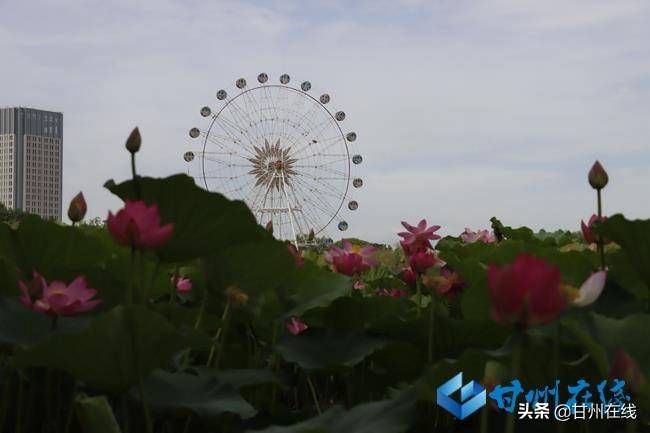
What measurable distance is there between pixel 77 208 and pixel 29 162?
9180 cm

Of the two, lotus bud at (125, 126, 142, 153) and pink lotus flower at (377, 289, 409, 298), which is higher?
lotus bud at (125, 126, 142, 153)

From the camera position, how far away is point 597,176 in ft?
4.38

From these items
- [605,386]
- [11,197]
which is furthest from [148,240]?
[11,197]

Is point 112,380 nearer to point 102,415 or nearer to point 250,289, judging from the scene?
point 102,415

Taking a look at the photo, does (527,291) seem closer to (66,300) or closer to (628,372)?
(628,372)

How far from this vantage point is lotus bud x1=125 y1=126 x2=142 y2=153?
1.21 m

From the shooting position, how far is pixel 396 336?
1285 millimetres

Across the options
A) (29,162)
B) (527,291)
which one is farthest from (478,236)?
(29,162)

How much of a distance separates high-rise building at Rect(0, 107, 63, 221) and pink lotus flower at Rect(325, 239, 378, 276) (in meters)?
87.9

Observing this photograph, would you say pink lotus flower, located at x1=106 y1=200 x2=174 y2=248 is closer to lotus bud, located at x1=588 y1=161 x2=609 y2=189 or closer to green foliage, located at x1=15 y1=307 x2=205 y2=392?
green foliage, located at x1=15 y1=307 x2=205 y2=392

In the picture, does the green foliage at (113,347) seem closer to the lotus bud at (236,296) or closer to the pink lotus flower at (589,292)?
the lotus bud at (236,296)

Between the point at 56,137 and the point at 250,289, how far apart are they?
96655 millimetres

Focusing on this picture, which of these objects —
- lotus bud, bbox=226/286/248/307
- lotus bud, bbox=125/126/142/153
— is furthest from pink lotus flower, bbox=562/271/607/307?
lotus bud, bbox=125/126/142/153

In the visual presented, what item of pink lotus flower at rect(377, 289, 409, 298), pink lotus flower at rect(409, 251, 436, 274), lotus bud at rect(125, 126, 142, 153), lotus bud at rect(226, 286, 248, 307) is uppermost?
lotus bud at rect(125, 126, 142, 153)
